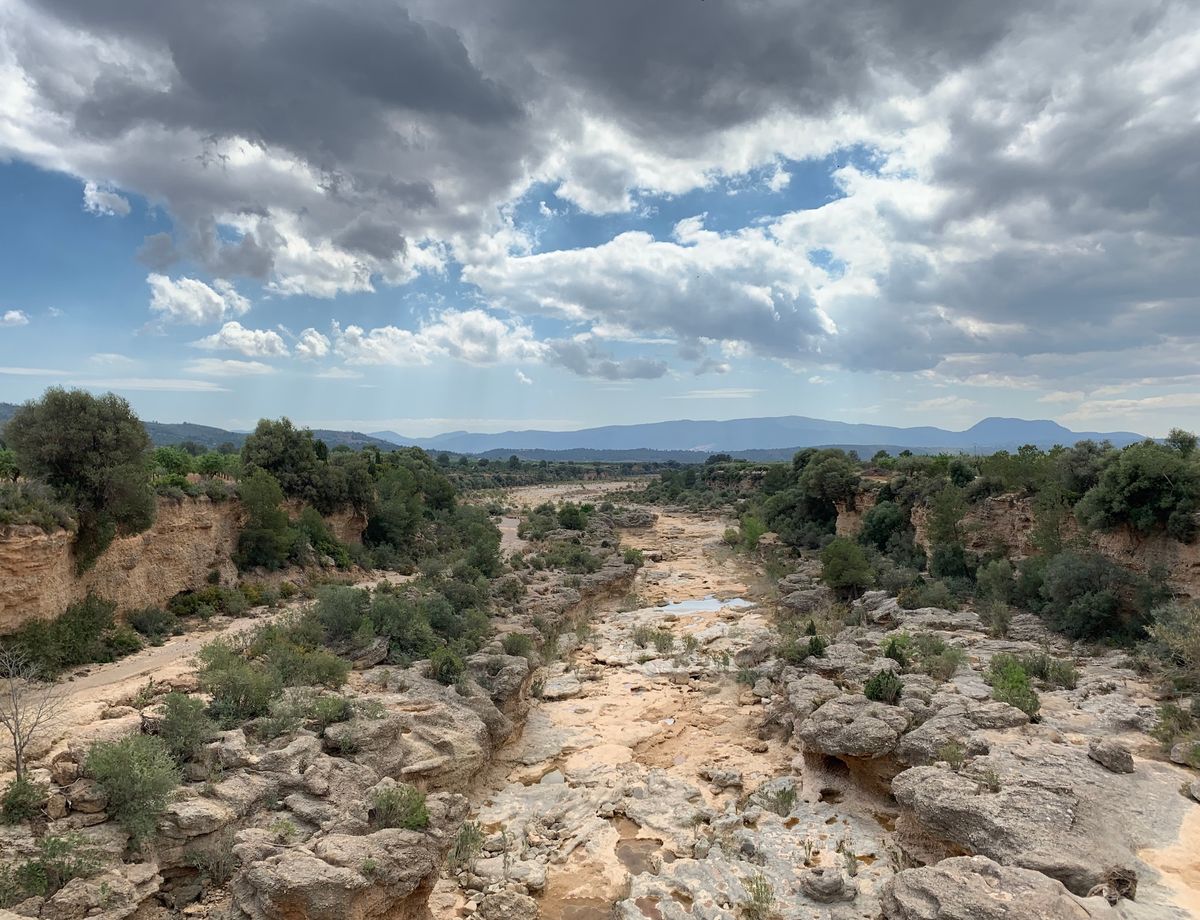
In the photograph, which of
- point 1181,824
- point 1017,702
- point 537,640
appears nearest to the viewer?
point 1181,824

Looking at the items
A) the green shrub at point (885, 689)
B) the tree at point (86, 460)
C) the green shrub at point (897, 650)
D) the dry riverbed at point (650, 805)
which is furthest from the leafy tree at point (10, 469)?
the green shrub at point (897, 650)

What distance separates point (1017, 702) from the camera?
50.2ft

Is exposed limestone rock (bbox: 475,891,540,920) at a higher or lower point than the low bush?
lower

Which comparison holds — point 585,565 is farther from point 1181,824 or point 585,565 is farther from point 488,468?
point 488,468

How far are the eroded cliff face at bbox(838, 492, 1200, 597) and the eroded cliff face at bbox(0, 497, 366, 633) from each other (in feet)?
107

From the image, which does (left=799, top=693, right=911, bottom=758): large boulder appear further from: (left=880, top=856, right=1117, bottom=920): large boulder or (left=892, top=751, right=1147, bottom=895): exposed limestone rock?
(left=880, top=856, right=1117, bottom=920): large boulder

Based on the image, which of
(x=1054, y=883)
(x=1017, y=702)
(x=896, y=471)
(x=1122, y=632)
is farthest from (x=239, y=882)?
(x=896, y=471)

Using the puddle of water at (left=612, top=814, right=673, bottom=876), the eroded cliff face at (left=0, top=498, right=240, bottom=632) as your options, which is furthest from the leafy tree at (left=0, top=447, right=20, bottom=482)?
the puddle of water at (left=612, top=814, right=673, bottom=876)

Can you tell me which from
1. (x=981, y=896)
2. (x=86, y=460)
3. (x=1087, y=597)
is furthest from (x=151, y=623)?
(x=1087, y=597)

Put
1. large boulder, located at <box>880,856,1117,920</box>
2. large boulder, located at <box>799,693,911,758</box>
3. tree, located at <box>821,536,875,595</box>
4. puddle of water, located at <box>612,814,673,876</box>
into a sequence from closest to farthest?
large boulder, located at <box>880,856,1117,920</box>, puddle of water, located at <box>612,814,673,876</box>, large boulder, located at <box>799,693,911,758</box>, tree, located at <box>821,536,875,595</box>

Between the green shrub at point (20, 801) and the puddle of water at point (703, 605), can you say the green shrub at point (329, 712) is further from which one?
the puddle of water at point (703, 605)

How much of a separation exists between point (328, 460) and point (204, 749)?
27523 millimetres

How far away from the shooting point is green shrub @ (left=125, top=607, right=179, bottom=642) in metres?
21.0

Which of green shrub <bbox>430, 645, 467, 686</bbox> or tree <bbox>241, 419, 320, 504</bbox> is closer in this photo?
green shrub <bbox>430, 645, 467, 686</bbox>
